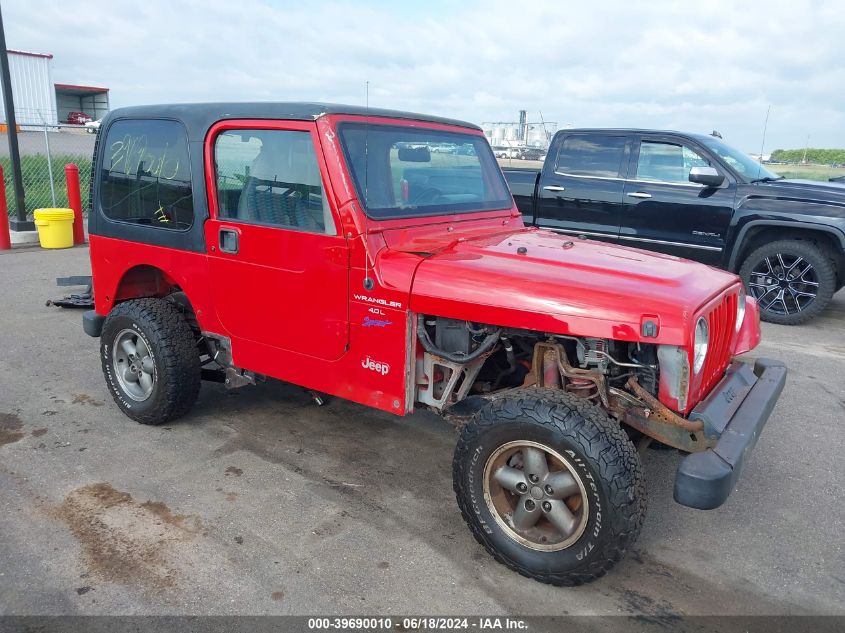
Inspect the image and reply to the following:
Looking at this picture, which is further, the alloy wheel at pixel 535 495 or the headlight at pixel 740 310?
the headlight at pixel 740 310

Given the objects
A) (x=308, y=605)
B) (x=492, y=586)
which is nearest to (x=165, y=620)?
(x=308, y=605)

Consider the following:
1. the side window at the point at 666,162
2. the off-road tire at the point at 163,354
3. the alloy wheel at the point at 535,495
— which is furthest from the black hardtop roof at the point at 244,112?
the side window at the point at 666,162

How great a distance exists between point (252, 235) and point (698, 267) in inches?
94.3

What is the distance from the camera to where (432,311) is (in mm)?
3078

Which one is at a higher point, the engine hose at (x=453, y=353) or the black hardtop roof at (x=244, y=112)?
the black hardtop roof at (x=244, y=112)

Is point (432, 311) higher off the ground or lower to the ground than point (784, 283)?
higher

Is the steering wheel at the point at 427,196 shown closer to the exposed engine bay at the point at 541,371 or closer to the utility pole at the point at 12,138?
the exposed engine bay at the point at 541,371

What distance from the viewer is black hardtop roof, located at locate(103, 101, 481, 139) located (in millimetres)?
3437

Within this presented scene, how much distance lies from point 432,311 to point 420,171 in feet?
3.64

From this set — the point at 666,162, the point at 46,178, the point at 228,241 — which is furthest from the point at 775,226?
the point at 46,178

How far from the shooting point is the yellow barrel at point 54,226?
10742 millimetres

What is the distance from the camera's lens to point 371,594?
279 cm

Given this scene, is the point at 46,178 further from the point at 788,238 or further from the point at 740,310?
the point at 740,310

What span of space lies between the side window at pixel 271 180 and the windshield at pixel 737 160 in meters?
5.60
